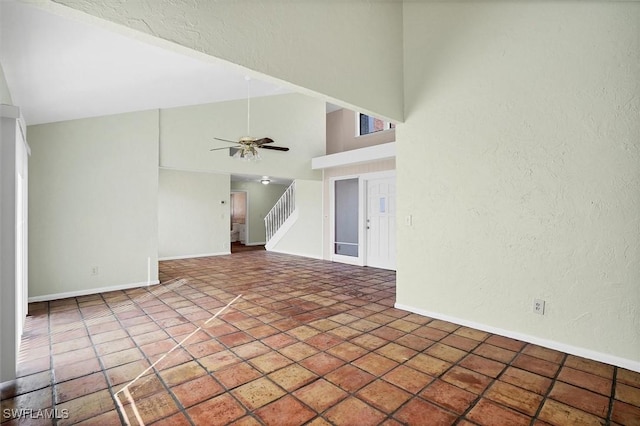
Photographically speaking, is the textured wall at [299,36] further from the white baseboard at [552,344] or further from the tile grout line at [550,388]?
the tile grout line at [550,388]

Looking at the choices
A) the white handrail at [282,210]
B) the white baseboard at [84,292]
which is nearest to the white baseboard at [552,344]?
the white baseboard at [84,292]

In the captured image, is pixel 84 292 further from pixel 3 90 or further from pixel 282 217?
pixel 282 217

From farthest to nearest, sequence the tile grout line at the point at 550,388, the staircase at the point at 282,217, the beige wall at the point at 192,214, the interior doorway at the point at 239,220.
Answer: the interior doorway at the point at 239,220 < the staircase at the point at 282,217 < the beige wall at the point at 192,214 < the tile grout line at the point at 550,388

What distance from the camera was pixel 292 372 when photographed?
2451 mm

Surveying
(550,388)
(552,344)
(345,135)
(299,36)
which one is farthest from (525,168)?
(345,135)

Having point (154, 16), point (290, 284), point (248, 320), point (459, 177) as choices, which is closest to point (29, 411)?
point (248, 320)

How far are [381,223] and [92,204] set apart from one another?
523 centimetres

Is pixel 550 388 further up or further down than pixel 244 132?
further down

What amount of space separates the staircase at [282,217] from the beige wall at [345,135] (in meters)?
1.69

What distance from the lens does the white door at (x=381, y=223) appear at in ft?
21.8

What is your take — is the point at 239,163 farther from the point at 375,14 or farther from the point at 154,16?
the point at 154,16

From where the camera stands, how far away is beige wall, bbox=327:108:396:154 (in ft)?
Result: 24.6

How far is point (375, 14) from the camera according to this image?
3.61 meters

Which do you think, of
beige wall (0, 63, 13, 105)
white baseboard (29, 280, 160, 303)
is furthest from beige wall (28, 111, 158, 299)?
beige wall (0, 63, 13, 105)
